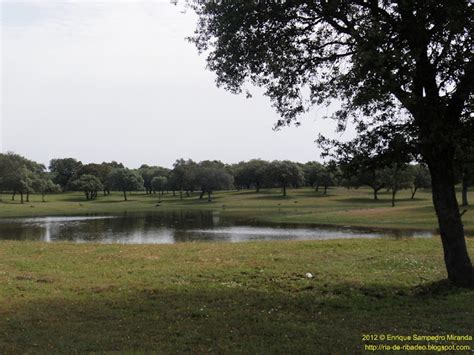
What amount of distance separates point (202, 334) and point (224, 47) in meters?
7.87

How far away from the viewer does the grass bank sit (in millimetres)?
7758

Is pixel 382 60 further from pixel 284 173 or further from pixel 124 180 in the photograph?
pixel 124 180

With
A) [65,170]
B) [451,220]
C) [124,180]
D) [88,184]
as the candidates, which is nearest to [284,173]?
[124,180]

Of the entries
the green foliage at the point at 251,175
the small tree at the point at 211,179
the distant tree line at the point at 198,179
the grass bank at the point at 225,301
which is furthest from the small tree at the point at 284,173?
the grass bank at the point at 225,301

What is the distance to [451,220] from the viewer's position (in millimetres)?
12023

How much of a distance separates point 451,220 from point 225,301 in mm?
6234

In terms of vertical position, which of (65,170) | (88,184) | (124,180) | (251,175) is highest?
(65,170)

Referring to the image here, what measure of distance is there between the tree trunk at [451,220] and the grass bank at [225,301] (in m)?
0.58

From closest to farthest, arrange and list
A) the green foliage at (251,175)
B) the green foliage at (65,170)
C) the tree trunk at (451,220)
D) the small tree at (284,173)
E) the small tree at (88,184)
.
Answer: the tree trunk at (451,220) → the small tree at (284,173) → the small tree at (88,184) → the green foliage at (251,175) → the green foliage at (65,170)

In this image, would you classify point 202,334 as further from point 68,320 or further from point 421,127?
point 421,127

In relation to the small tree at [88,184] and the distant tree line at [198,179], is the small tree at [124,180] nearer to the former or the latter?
the distant tree line at [198,179]

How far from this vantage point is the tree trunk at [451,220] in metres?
12.0

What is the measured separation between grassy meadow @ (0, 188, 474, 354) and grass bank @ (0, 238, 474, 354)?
0.03 metres

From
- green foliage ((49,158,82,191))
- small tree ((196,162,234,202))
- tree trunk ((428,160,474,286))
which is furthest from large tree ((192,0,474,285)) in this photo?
green foliage ((49,158,82,191))
